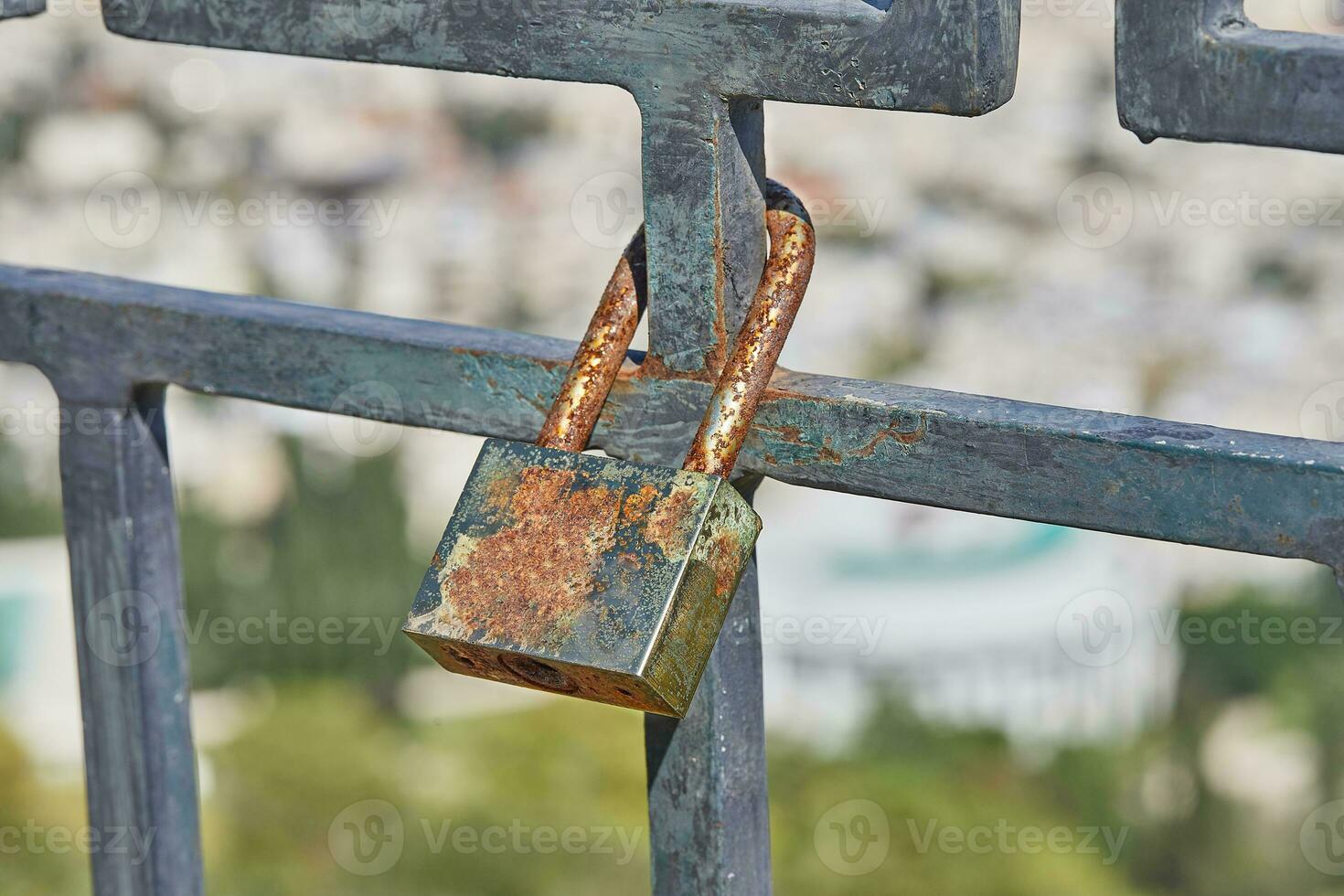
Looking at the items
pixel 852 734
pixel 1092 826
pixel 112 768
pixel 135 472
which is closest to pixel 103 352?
pixel 135 472

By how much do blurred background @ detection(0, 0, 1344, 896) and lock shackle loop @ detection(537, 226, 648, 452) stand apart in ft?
6.53

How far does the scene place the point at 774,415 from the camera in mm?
459

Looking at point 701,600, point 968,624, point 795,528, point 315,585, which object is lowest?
point 795,528

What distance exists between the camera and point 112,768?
2.00 feet

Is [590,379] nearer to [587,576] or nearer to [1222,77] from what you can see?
[587,576]

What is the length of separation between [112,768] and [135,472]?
11cm

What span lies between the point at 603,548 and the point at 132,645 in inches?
9.4

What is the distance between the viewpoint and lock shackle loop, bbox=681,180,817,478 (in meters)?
0.45

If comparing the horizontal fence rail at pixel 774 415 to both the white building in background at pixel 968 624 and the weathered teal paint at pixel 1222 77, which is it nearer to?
the weathered teal paint at pixel 1222 77

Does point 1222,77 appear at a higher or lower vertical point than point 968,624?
higher

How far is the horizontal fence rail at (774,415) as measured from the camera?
1.32ft

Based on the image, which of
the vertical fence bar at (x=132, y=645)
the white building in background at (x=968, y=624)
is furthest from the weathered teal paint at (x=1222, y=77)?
the white building in background at (x=968, y=624)

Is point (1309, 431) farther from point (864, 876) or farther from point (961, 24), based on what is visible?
point (961, 24)

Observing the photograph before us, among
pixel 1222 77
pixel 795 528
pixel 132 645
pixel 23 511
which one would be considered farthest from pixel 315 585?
pixel 1222 77
